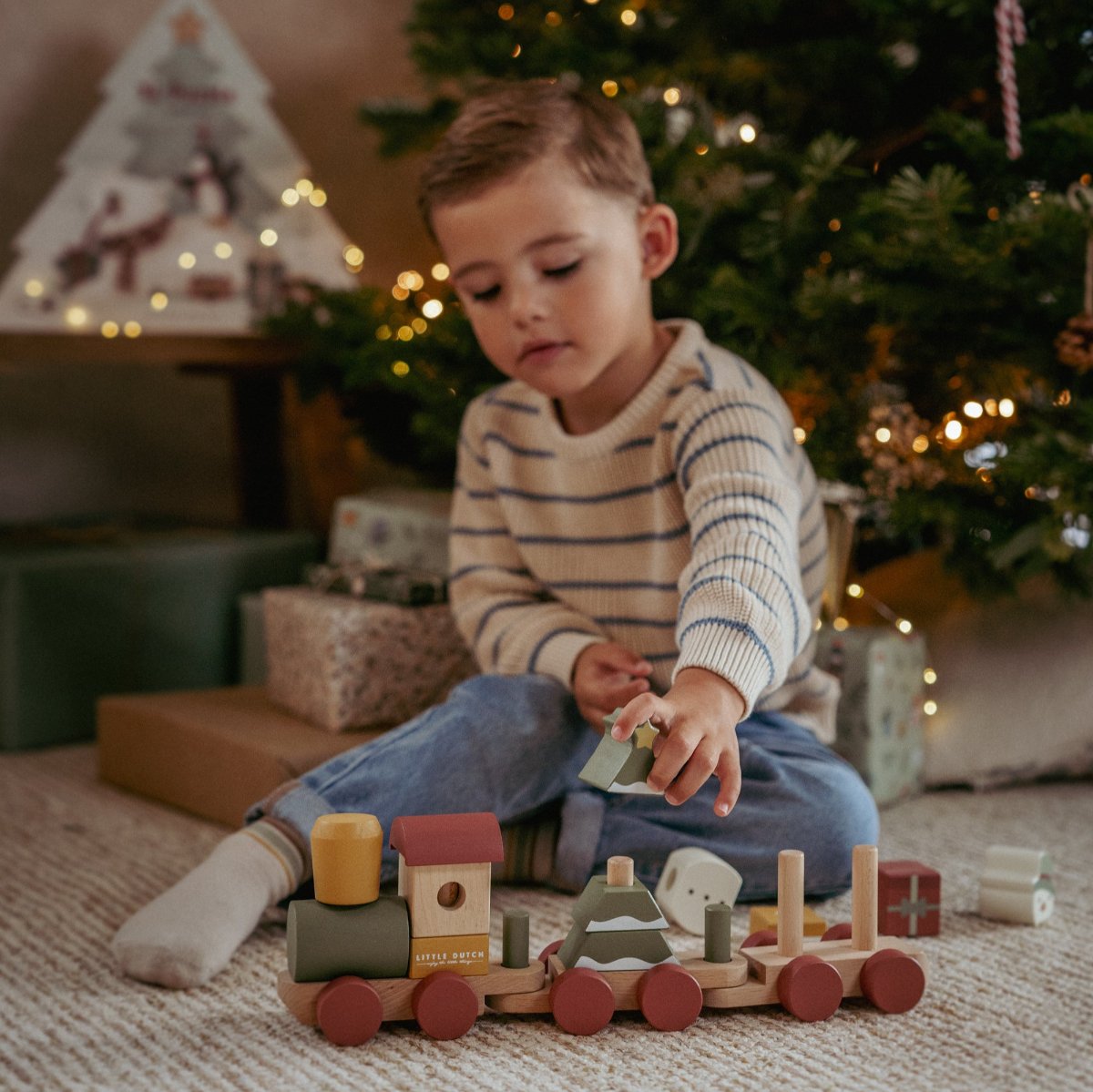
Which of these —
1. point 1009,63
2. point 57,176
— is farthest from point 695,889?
point 57,176

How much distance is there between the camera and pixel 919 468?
4.08 feet

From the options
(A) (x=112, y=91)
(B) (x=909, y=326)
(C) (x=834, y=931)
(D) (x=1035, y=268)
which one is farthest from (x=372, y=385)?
(C) (x=834, y=931)

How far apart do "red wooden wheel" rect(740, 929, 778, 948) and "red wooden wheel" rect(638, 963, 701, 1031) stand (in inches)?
2.6

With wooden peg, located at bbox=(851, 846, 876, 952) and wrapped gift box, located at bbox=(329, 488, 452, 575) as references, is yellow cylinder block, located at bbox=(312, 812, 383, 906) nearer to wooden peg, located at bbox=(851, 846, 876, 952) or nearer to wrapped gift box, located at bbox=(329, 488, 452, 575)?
wooden peg, located at bbox=(851, 846, 876, 952)

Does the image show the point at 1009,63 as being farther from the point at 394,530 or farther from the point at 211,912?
the point at 211,912

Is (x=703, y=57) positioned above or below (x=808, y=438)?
above

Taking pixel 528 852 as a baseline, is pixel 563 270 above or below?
above

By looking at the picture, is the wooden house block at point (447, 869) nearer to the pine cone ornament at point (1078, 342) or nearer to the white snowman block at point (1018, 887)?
the white snowman block at point (1018, 887)

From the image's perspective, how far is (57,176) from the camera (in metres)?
1.78

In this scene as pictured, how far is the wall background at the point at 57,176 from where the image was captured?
176 centimetres

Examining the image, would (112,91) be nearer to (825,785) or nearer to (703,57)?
(703,57)

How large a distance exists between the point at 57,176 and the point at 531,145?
1018 millimetres

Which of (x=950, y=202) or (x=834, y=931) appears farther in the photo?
(x=950, y=202)

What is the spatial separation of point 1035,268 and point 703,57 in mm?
455
